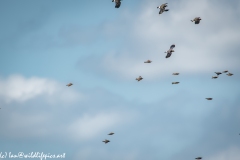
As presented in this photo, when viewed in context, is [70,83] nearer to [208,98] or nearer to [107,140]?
[107,140]

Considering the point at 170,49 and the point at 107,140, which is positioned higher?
the point at 170,49

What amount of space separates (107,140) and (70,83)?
44.3 feet

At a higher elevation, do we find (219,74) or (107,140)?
(219,74)

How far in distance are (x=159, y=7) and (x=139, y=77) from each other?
53.0ft

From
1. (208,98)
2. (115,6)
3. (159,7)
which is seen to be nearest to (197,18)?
(159,7)

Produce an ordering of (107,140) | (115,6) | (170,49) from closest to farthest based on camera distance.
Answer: (115,6)
(170,49)
(107,140)

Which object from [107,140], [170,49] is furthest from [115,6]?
[107,140]

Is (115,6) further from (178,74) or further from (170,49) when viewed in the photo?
(178,74)

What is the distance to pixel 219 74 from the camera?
104m

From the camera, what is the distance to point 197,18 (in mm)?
88875

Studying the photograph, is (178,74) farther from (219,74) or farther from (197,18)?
(197,18)

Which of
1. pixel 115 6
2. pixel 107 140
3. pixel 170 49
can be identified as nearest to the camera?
pixel 115 6

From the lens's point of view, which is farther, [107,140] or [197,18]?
[107,140]

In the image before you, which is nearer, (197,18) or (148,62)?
(197,18)
